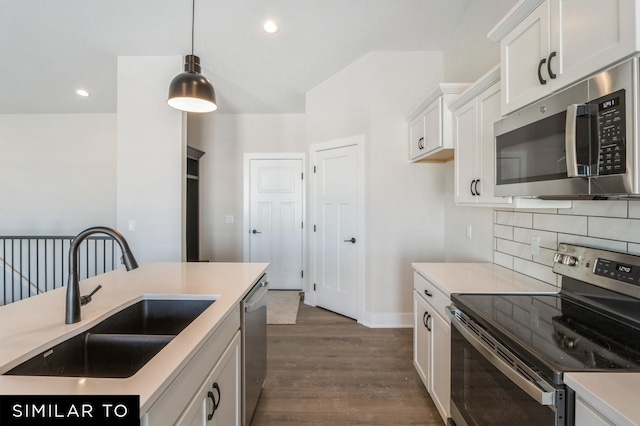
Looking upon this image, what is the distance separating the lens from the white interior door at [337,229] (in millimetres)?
3500

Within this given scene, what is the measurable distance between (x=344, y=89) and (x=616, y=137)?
9.76 ft

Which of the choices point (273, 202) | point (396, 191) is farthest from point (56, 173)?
point (396, 191)

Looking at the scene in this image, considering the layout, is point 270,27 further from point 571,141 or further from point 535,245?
point 535,245

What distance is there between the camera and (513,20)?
143 cm

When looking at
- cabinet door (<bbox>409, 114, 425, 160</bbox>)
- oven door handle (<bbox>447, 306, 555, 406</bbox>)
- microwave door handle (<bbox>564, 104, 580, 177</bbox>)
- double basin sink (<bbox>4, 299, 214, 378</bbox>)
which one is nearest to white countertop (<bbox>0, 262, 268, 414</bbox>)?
double basin sink (<bbox>4, 299, 214, 378</bbox>)

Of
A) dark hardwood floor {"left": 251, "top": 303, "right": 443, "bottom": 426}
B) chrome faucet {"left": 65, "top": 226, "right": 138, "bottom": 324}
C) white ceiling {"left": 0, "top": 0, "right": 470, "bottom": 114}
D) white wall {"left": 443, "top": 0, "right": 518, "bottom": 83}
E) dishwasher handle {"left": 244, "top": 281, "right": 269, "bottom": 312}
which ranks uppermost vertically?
white ceiling {"left": 0, "top": 0, "right": 470, "bottom": 114}

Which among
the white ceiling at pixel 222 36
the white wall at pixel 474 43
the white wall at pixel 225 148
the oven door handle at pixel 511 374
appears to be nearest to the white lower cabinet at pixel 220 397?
the oven door handle at pixel 511 374

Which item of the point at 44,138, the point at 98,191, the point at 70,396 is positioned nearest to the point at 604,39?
the point at 70,396

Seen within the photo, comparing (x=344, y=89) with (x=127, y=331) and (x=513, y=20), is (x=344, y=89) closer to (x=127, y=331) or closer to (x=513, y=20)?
(x=513, y=20)

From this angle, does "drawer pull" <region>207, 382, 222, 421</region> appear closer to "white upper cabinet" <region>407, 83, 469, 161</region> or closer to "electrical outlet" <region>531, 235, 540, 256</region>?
"electrical outlet" <region>531, 235, 540, 256</region>

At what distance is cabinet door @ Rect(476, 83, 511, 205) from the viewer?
1726 millimetres

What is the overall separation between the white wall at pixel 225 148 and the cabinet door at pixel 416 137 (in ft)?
6.66

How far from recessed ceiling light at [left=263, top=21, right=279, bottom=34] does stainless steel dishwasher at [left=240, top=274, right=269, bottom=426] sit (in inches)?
93.5

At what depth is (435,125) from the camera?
2494 mm
